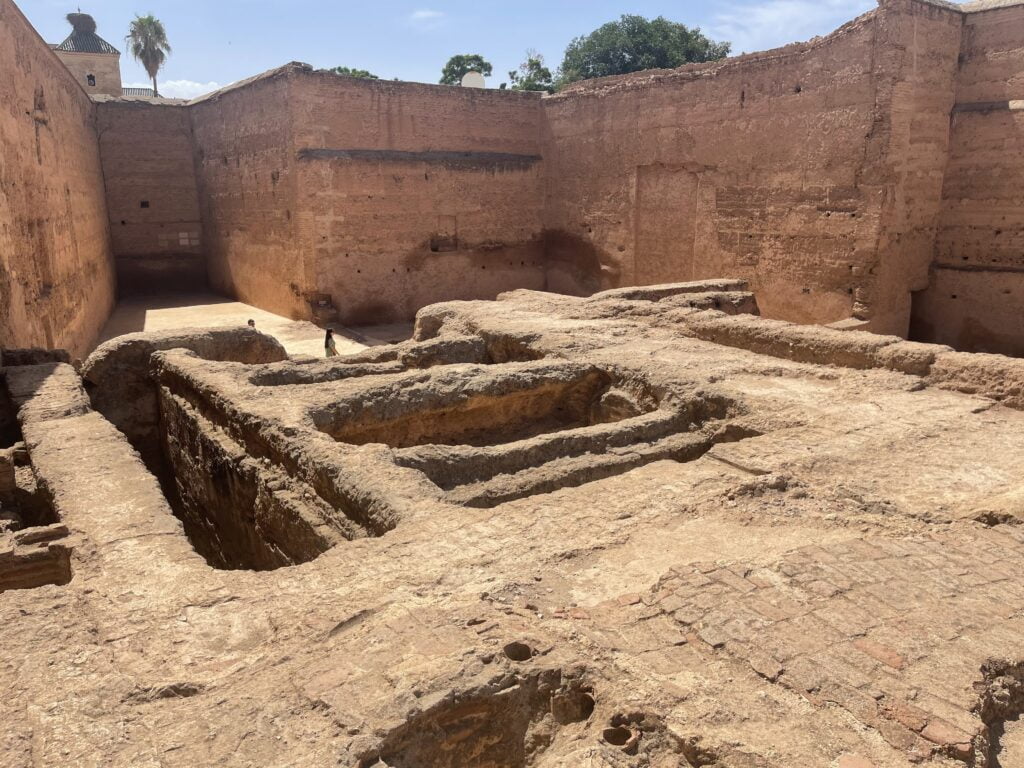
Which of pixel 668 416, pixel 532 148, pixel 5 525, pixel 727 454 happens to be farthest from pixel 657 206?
pixel 5 525

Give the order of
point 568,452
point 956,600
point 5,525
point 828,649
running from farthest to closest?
1. point 568,452
2. point 5,525
3. point 956,600
4. point 828,649

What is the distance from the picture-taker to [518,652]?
2670 millimetres

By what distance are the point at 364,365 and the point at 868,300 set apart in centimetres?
779

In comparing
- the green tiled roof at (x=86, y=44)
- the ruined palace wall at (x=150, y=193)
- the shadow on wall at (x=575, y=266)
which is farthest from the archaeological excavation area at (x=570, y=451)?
the green tiled roof at (x=86, y=44)

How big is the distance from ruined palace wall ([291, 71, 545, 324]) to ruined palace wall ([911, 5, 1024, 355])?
8.35 meters

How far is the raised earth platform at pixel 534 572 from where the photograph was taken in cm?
237

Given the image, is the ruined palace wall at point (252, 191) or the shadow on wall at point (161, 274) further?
the shadow on wall at point (161, 274)

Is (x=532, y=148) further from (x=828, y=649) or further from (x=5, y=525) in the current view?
(x=828, y=649)

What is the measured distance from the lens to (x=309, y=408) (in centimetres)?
563

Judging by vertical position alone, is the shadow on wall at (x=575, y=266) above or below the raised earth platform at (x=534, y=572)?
above

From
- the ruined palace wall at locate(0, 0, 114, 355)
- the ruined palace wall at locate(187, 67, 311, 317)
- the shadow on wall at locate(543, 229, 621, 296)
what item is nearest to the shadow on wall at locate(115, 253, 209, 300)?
the ruined palace wall at locate(187, 67, 311, 317)

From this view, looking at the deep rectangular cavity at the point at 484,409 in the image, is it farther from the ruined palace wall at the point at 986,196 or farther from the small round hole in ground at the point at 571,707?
the ruined palace wall at the point at 986,196

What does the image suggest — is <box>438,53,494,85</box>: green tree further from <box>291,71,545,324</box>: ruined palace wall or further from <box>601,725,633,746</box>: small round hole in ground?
<box>601,725,633,746</box>: small round hole in ground

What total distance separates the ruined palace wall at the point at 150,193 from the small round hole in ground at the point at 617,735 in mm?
19714
